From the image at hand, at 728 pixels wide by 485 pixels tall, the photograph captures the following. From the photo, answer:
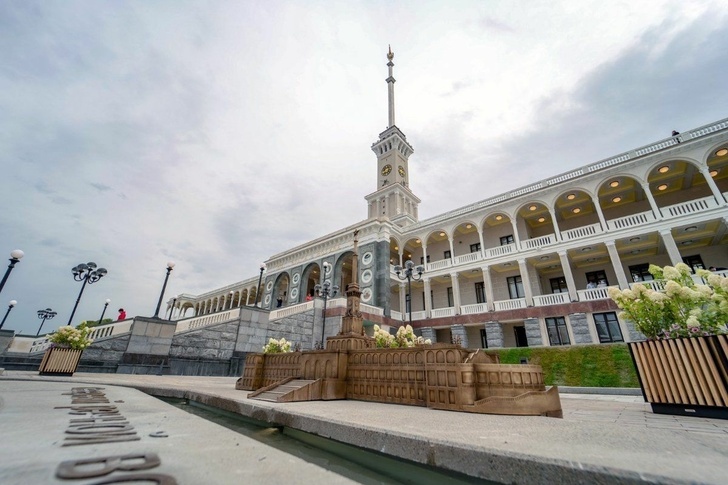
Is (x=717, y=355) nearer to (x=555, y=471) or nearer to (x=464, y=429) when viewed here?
(x=464, y=429)

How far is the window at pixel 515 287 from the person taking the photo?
2218 centimetres

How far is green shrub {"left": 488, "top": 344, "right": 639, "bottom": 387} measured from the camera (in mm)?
11984

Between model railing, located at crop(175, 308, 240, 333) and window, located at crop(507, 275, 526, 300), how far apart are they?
19.6m

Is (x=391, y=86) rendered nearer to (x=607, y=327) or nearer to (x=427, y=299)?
(x=427, y=299)

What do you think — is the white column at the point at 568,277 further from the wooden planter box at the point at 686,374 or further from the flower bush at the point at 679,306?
the wooden planter box at the point at 686,374

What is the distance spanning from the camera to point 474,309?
835 inches

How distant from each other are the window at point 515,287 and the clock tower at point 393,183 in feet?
45.3

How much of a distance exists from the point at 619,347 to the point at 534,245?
938cm

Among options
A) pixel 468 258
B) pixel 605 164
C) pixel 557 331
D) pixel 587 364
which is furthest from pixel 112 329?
pixel 605 164

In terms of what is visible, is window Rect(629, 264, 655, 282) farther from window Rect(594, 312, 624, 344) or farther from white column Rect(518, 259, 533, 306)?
white column Rect(518, 259, 533, 306)

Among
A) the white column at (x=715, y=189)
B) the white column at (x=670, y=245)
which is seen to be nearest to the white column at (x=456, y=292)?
the white column at (x=670, y=245)

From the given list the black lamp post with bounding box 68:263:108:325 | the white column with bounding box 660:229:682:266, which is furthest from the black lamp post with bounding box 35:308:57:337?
the white column with bounding box 660:229:682:266

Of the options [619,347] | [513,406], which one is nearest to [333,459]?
[513,406]

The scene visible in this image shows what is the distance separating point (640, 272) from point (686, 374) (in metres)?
19.2
